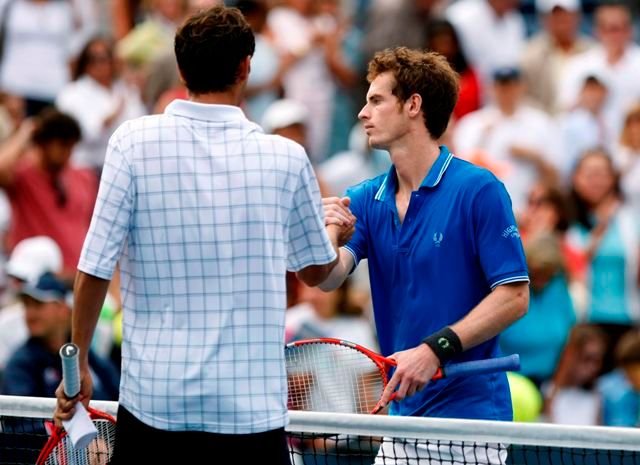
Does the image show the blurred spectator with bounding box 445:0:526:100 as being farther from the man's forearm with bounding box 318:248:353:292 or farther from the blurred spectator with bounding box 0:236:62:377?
the man's forearm with bounding box 318:248:353:292

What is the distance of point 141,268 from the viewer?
14.0 ft

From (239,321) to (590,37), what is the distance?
32.5 ft

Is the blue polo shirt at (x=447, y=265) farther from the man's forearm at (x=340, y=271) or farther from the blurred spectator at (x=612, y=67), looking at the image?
the blurred spectator at (x=612, y=67)

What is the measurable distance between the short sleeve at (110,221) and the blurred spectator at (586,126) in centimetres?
739

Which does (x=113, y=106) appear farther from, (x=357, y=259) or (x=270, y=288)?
(x=270, y=288)

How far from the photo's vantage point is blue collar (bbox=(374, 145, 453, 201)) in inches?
207

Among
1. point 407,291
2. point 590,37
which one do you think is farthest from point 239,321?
point 590,37

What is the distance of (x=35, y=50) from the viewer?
11742mm

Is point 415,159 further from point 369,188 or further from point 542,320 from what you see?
point 542,320

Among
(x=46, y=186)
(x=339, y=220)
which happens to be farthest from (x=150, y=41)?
(x=339, y=220)

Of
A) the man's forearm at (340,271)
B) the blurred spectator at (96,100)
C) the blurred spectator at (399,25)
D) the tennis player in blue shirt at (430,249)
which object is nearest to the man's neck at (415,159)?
the tennis player in blue shirt at (430,249)

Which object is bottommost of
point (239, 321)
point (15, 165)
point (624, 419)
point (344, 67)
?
point (624, 419)

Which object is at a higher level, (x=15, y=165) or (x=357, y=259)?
(x=15, y=165)

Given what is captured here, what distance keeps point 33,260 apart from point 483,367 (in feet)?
16.1
